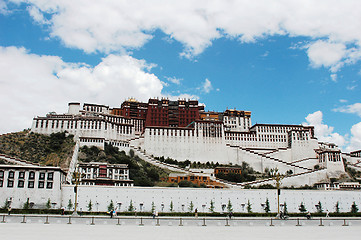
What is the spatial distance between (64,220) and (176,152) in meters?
75.5

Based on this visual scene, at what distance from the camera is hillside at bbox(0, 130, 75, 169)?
79.8 meters

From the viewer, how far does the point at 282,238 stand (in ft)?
77.9

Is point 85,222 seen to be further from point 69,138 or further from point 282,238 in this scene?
point 69,138

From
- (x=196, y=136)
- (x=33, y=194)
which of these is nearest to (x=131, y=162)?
(x=196, y=136)

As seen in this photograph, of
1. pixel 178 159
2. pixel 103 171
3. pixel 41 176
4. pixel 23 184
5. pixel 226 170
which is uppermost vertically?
pixel 178 159

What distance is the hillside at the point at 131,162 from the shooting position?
80381 millimetres

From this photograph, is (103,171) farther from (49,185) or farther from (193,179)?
(193,179)

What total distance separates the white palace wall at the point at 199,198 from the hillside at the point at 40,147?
18.7m

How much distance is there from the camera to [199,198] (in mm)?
63469

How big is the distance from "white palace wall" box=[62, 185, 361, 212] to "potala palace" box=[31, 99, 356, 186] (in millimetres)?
20816

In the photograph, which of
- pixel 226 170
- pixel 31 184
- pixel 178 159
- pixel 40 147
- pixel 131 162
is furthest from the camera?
pixel 178 159

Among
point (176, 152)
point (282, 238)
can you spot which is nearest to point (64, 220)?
point (282, 238)

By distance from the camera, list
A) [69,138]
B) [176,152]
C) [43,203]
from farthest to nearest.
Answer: [176,152], [69,138], [43,203]

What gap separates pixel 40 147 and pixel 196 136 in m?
48.0
